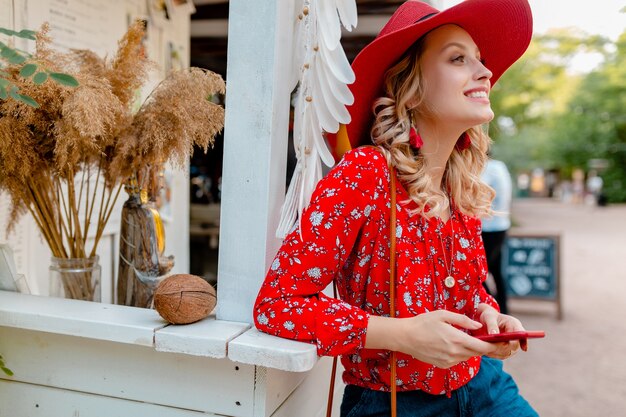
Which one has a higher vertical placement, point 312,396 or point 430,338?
point 430,338

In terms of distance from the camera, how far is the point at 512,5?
1.47 meters

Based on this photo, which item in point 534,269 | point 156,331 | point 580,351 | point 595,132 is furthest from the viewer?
point 595,132

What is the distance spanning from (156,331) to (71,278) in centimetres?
61

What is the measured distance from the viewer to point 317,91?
4.35 feet

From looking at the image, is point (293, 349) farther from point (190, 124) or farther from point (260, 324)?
point (190, 124)

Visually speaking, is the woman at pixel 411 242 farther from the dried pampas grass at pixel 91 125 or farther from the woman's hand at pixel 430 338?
the dried pampas grass at pixel 91 125

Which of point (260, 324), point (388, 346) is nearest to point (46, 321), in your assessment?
point (260, 324)

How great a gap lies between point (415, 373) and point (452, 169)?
602 mm

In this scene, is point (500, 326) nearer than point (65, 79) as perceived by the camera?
No

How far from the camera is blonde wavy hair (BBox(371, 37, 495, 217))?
1390mm

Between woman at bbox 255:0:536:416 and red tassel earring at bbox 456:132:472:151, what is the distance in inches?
2.9

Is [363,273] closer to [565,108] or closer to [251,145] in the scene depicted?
[251,145]

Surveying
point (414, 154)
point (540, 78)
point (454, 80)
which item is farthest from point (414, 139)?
point (540, 78)

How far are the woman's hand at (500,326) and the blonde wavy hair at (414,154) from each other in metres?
0.28
